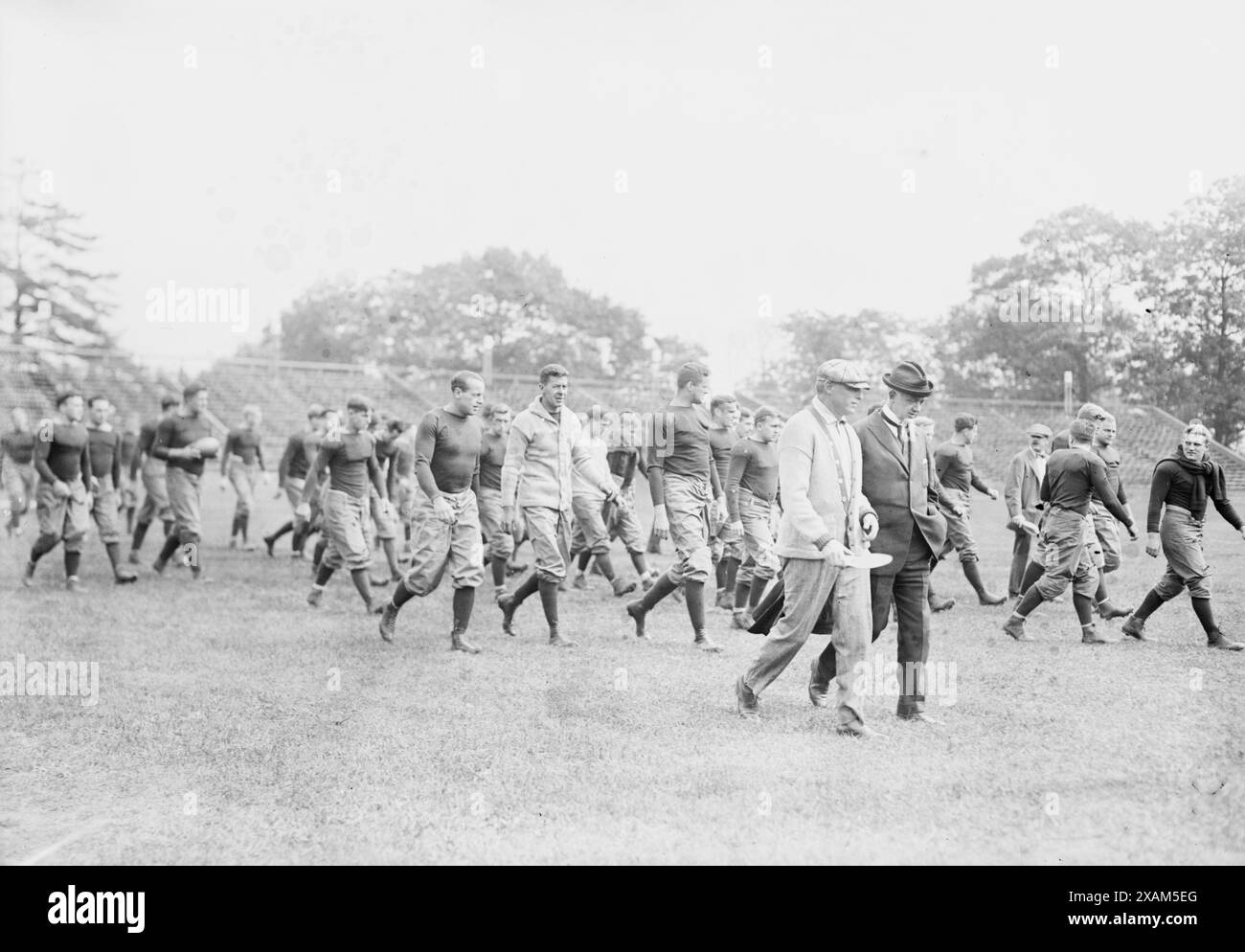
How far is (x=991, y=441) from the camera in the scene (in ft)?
56.2

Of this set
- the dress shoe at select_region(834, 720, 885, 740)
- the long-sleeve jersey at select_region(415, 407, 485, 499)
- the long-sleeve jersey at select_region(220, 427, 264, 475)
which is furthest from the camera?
the long-sleeve jersey at select_region(220, 427, 264, 475)

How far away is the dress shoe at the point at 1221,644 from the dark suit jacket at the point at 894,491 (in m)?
3.81

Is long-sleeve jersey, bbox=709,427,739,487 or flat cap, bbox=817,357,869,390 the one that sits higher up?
flat cap, bbox=817,357,869,390

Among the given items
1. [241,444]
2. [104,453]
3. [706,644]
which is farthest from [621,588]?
[241,444]

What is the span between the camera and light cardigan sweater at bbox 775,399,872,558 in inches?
259

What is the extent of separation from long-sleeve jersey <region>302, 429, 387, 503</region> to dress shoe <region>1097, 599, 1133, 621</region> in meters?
7.19

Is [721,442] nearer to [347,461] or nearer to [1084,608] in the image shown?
[1084,608]

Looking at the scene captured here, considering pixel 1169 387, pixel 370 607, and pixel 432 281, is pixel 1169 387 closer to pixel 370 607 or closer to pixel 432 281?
pixel 370 607

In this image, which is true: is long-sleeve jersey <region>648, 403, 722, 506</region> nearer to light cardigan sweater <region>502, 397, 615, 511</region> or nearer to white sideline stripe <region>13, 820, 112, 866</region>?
light cardigan sweater <region>502, 397, 615, 511</region>

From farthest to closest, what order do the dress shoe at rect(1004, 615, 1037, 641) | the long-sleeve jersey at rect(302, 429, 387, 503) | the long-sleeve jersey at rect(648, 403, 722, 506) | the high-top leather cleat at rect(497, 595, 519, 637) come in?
the long-sleeve jersey at rect(302, 429, 387, 503) → the high-top leather cleat at rect(497, 595, 519, 637) → the dress shoe at rect(1004, 615, 1037, 641) → the long-sleeve jersey at rect(648, 403, 722, 506)

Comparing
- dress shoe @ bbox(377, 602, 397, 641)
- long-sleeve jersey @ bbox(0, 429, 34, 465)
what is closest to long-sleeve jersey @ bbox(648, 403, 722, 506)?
dress shoe @ bbox(377, 602, 397, 641)

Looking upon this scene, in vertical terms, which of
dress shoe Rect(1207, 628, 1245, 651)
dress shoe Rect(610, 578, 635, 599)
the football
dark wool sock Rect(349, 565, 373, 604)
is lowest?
dress shoe Rect(610, 578, 635, 599)

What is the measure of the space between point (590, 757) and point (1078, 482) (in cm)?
609

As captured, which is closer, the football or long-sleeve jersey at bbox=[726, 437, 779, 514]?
long-sleeve jersey at bbox=[726, 437, 779, 514]
